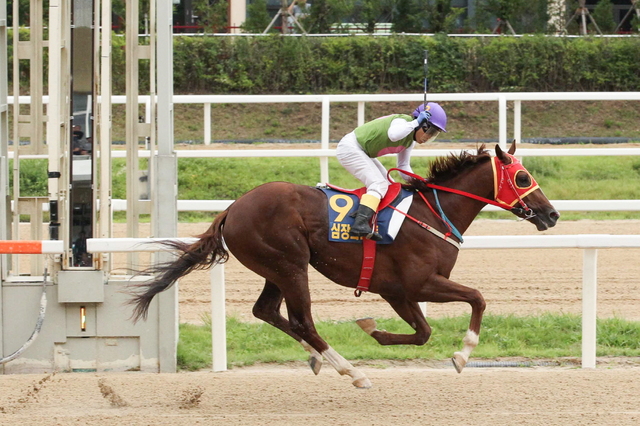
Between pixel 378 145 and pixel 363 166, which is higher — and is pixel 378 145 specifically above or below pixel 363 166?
above

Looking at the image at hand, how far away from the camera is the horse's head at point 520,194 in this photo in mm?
5293

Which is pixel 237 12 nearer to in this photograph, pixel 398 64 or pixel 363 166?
pixel 398 64

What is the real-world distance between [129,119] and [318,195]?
1461 mm

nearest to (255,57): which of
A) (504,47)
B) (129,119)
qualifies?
(504,47)

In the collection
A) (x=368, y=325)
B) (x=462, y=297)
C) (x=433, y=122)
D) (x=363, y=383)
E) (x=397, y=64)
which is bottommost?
(x=363, y=383)

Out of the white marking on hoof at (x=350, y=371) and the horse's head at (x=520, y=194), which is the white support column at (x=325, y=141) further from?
the white marking on hoof at (x=350, y=371)

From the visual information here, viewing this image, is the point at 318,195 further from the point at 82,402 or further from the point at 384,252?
the point at 82,402

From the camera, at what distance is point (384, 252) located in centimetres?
523

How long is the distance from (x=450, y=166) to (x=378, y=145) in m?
0.46

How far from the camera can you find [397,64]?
58.1 feet

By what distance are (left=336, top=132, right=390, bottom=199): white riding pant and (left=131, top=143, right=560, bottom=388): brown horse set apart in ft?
0.75

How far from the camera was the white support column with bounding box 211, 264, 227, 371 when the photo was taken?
5.80m

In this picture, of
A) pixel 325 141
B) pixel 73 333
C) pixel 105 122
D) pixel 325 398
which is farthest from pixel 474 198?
pixel 325 141

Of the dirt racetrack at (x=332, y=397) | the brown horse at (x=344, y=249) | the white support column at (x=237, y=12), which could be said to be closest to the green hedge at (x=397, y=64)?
the white support column at (x=237, y=12)
